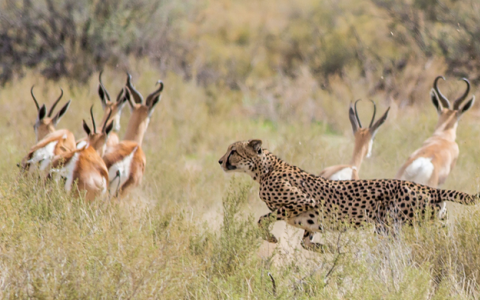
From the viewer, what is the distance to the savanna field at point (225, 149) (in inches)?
166

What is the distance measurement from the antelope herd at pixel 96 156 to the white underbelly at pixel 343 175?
221 cm

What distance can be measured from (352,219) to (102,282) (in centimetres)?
238

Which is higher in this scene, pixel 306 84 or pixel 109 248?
pixel 306 84

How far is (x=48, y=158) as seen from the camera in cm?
645

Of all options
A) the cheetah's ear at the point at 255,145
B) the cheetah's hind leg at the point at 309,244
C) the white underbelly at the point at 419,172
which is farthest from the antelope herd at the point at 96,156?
the white underbelly at the point at 419,172

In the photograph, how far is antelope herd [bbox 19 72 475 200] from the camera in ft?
19.4

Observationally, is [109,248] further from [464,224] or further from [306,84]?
[306,84]

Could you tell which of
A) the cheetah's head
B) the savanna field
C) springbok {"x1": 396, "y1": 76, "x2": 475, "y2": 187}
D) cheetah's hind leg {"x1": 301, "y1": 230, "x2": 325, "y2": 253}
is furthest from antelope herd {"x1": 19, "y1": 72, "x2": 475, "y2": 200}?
the cheetah's head

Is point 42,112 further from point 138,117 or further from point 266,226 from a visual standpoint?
point 266,226

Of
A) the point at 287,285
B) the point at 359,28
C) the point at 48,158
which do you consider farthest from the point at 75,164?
the point at 359,28

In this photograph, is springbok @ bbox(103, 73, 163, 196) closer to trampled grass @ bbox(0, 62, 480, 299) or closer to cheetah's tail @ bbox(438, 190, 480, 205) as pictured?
trampled grass @ bbox(0, 62, 480, 299)

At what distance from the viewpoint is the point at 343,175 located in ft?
21.6

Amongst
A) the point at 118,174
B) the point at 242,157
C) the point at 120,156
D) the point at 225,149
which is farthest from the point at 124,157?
the point at 225,149

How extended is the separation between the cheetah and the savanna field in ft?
0.55
